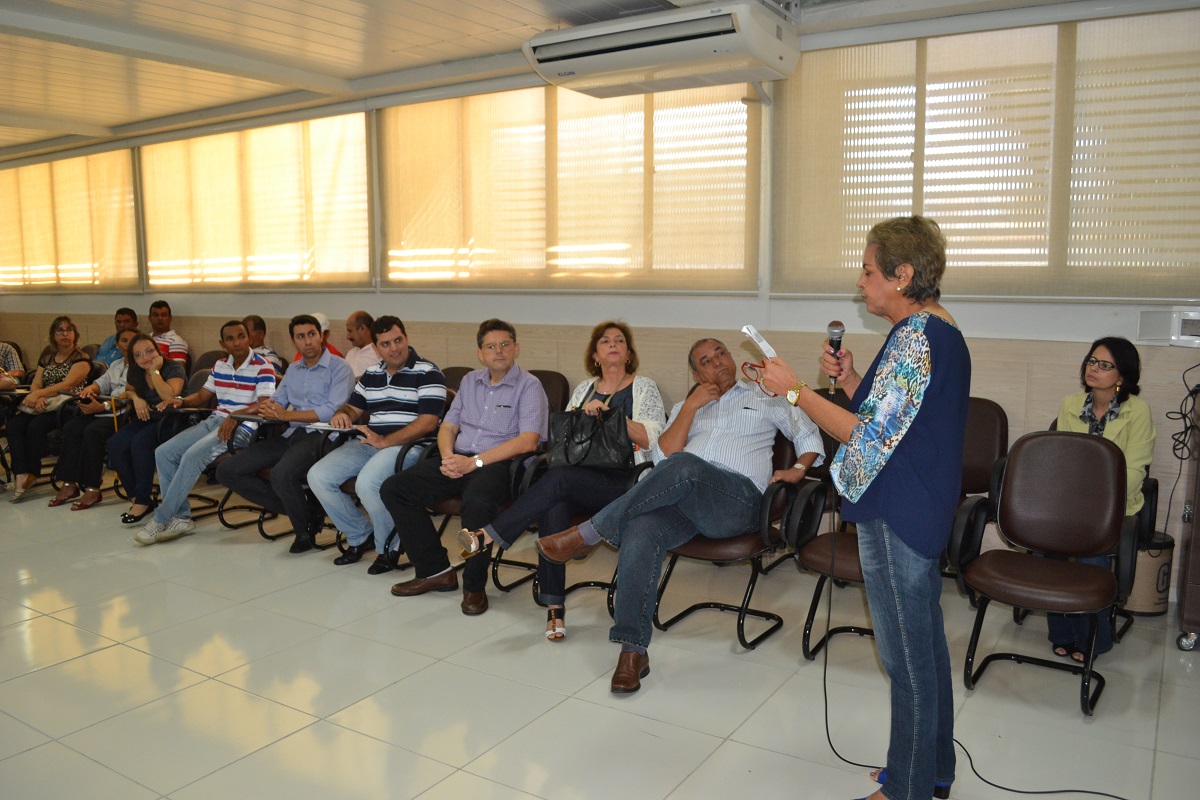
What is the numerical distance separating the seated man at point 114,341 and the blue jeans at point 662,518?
5346 millimetres

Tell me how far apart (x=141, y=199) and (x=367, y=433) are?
5282 millimetres

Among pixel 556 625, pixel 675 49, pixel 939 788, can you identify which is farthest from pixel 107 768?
pixel 675 49

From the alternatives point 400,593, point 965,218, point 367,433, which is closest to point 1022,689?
point 965,218

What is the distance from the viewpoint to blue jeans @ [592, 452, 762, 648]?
138 inches

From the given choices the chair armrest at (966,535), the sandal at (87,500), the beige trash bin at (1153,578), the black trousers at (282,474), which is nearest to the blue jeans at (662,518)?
the chair armrest at (966,535)

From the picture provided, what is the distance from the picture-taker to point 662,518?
3.62 meters

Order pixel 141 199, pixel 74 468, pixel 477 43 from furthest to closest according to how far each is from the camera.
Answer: pixel 141 199 → pixel 74 468 → pixel 477 43

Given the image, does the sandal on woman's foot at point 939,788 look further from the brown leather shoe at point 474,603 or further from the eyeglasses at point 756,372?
the brown leather shoe at point 474,603

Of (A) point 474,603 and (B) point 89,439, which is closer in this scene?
(A) point 474,603

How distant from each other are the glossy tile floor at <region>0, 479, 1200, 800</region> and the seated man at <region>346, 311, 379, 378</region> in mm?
2188

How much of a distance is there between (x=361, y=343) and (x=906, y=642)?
5.02 m

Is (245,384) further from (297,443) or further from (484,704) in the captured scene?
(484,704)

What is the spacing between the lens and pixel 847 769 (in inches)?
111

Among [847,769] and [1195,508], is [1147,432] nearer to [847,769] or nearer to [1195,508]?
[1195,508]
